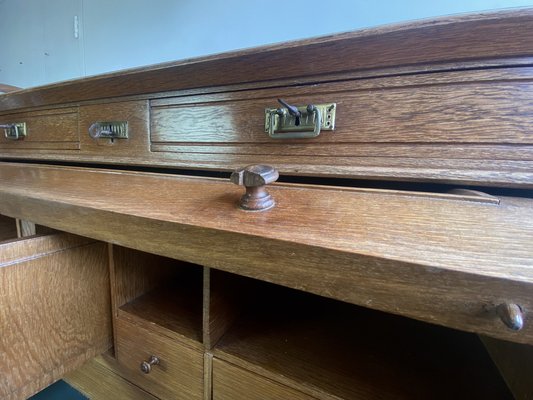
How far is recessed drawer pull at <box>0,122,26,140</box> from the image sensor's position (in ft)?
2.82

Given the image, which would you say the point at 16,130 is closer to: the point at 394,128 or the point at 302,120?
the point at 302,120

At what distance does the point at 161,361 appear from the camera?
479mm

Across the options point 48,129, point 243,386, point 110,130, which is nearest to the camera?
point 243,386

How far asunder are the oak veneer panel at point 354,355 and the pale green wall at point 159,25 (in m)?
0.81

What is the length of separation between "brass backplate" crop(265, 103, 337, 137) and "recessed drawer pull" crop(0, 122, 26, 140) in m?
0.88

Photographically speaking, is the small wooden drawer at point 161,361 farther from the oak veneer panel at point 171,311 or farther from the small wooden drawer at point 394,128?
the small wooden drawer at point 394,128

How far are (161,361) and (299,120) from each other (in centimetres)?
49

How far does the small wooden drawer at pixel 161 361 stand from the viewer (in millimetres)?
449

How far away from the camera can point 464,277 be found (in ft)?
0.61

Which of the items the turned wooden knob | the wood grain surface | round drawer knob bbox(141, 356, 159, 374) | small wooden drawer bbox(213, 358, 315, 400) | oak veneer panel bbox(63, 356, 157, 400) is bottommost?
oak veneer panel bbox(63, 356, 157, 400)

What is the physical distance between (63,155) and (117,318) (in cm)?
53

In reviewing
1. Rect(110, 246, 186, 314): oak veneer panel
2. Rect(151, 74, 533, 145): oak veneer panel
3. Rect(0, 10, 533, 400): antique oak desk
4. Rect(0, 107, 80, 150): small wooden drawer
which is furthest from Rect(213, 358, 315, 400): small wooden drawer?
Rect(0, 107, 80, 150): small wooden drawer

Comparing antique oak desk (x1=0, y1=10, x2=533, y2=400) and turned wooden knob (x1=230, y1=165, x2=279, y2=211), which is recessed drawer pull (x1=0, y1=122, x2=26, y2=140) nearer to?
antique oak desk (x1=0, y1=10, x2=533, y2=400)

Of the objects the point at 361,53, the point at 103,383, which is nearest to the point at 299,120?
the point at 361,53
